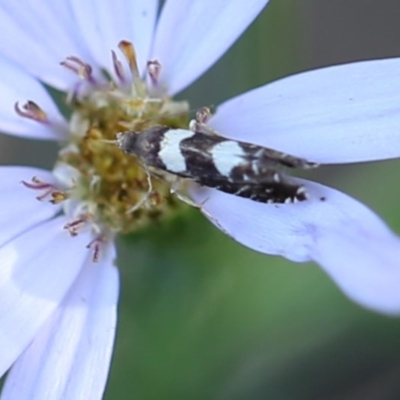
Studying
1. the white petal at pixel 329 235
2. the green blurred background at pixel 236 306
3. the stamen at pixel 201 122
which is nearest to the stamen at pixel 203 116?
the stamen at pixel 201 122

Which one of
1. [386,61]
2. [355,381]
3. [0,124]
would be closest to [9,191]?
[0,124]

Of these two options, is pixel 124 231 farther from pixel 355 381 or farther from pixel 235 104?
pixel 355 381

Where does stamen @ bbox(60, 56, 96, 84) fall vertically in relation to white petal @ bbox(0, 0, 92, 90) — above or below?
below

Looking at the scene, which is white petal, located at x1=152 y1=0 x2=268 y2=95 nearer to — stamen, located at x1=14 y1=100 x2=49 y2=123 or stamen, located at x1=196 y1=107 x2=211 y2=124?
stamen, located at x1=196 y1=107 x2=211 y2=124

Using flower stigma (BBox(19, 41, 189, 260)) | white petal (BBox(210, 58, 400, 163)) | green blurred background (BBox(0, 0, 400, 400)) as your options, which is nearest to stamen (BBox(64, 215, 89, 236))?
flower stigma (BBox(19, 41, 189, 260))

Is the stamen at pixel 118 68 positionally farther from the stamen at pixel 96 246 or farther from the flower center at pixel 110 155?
the stamen at pixel 96 246

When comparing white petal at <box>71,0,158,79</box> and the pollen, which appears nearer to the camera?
white petal at <box>71,0,158,79</box>

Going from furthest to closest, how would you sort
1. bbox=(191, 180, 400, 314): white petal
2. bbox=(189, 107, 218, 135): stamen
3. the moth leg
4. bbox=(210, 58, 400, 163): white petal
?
the moth leg
bbox=(189, 107, 218, 135): stamen
bbox=(210, 58, 400, 163): white petal
bbox=(191, 180, 400, 314): white petal
